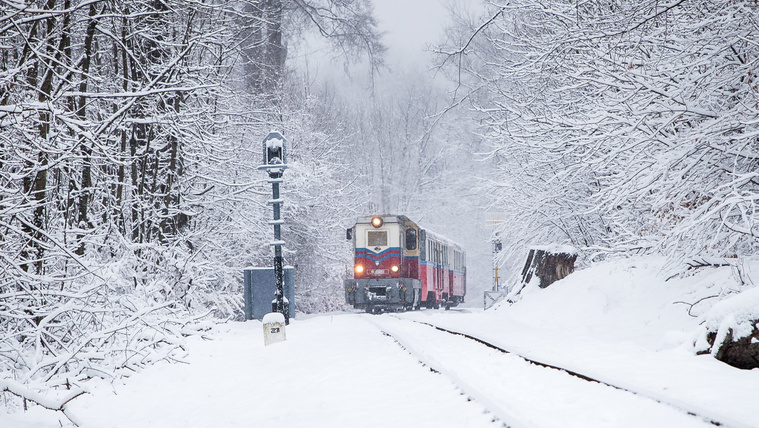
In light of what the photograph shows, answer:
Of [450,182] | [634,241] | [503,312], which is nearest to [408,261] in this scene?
[503,312]

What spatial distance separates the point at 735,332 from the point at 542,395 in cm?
230

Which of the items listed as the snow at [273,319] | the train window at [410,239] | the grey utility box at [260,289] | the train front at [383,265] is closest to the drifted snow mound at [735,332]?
the snow at [273,319]

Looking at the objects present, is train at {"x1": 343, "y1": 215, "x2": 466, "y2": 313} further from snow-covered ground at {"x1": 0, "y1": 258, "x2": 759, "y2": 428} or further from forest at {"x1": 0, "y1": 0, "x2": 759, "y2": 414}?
snow-covered ground at {"x1": 0, "y1": 258, "x2": 759, "y2": 428}

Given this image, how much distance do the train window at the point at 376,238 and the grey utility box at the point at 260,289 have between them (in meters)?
7.95

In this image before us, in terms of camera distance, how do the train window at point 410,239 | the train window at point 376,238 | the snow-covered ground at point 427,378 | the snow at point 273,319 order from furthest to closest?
1. the train window at point 410,239
2. the train window at point 376,238
3. the snow at point 273,319
4. the snow-covered ground at point 427,378

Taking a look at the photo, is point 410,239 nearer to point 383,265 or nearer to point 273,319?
point 383,265

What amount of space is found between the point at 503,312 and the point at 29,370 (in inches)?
501

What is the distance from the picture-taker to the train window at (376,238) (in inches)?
901

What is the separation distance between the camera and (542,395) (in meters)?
5.61

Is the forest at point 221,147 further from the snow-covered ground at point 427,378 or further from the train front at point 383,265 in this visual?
the train front at point 383,265

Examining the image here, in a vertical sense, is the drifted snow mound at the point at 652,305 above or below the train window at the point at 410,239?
below

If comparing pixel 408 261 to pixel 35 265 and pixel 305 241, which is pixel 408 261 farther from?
pixel 35 265

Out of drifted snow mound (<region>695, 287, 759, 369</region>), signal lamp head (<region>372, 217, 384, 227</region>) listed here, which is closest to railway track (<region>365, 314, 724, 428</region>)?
drifted snow mound (<region>695, 287, 759, 369</region>)

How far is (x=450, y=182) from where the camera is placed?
5147 cm
